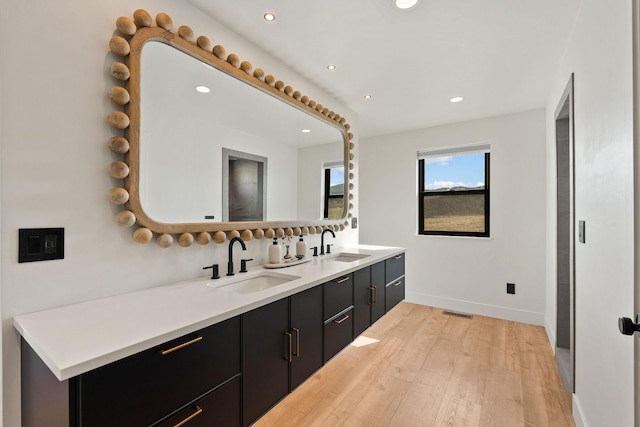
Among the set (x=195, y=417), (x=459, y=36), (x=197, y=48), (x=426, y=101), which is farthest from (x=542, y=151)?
(x=195, y=417)

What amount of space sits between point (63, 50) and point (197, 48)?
24.3 inches

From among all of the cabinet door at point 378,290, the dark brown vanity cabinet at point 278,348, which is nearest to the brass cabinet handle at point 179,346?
the dark brown vanity cabinet at point 278,348

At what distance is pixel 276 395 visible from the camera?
1318 millimetres

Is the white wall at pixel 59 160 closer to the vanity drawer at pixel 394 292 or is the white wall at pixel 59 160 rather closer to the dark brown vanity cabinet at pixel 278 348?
the dark brown vanity cabinet at pixel 278 348

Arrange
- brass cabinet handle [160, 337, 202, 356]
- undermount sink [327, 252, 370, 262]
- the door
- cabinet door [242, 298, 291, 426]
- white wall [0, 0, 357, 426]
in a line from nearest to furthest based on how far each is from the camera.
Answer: brass cabinet handle [160, 337, 202, 356] < white wall [0, 0, 357, 426] < cabinet door [242, 298, 291, 426] < the door < undermount sink [327, 252, 370, 262]

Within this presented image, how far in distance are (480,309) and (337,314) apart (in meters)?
2.68

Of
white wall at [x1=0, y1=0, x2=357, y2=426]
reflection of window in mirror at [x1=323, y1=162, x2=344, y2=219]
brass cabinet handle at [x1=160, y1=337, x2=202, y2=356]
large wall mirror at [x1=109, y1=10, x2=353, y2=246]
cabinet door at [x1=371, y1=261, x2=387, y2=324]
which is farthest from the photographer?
reflection of window in mirror at [x1=323, y1=162, x2=344, y2=219]

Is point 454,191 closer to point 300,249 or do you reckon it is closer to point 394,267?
point 394,267

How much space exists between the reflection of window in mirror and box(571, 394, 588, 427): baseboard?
2063mm

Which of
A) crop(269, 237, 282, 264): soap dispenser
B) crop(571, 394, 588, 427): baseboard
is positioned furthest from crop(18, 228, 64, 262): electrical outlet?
crop(571, 394, 588, 427): baseboard

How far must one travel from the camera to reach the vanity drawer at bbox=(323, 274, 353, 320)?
66.5 inches

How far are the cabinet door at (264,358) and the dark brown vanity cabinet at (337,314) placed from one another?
36 cm

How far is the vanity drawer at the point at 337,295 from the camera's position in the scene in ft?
5.54

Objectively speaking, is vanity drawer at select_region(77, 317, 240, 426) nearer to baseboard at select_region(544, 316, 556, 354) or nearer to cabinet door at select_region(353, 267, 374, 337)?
cabinet door at select_region(353, 267, 374, 337)
